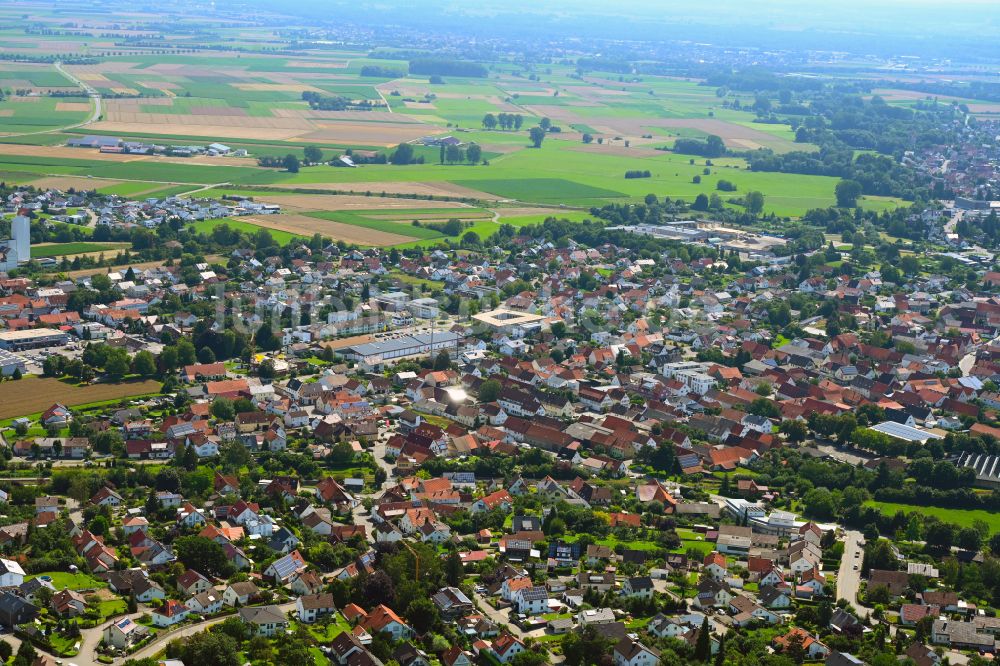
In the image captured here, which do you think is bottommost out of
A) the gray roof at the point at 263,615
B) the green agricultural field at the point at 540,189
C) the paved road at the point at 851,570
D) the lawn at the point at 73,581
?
the green agricultural field at the point at 540,189

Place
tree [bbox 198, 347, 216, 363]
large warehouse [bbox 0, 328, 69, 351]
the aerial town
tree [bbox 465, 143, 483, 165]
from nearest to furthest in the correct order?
the aerial town < tree [bbox 198, 347, 216, 363] < large warehouse [bbox 0, 328, 69, 351] < tree [bbox 465, 143, 483, 165]

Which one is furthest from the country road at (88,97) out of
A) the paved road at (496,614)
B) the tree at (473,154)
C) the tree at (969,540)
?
the tree at (969,540)

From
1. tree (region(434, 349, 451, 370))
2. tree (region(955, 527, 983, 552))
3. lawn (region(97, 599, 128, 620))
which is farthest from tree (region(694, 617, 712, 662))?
tree (region(434, 349, 451, 370))

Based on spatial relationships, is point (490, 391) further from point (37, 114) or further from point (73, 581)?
point (37, 114)

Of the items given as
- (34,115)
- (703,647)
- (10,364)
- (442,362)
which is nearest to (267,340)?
(442,362)

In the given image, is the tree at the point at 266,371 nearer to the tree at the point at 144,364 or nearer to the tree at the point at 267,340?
the tree at the point at 267,340

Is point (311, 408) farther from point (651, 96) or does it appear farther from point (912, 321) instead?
point (651, 96)

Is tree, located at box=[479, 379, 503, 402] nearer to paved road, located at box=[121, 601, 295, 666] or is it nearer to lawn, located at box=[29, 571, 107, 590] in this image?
paved road, located at box=[121, 601, 295, 666]
